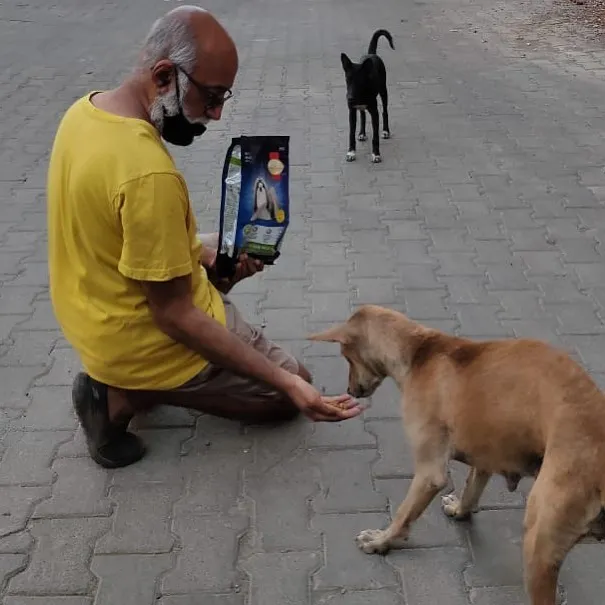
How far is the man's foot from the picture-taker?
3545 mm

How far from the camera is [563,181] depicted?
22.7ft

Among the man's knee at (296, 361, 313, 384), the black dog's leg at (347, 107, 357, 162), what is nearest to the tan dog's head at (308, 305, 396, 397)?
the man's knee at (296, 361, 313, 384)

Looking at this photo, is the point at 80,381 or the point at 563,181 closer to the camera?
the point at 80,381

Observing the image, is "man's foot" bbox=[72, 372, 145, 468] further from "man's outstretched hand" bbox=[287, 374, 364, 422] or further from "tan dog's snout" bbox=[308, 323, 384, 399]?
"tan dog's snout" bbox=[308, 323, 384, 399]

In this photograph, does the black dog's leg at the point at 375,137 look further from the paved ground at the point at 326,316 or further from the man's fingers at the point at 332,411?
the man's fingers at the point at 332,411

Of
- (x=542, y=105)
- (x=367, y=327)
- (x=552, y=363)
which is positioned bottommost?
(x=542, y=105)

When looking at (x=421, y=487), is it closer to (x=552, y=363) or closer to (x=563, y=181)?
(x=552, y=363)

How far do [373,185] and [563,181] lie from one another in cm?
159

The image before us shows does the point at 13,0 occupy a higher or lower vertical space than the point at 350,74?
lower

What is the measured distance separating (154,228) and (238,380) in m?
0.95

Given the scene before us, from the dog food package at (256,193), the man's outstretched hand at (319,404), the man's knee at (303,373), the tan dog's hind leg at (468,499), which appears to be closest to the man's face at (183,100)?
the dog food package at (256,193)

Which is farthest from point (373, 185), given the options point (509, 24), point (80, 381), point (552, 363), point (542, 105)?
point (509, 24)

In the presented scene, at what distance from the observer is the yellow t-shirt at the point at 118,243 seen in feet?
9.66

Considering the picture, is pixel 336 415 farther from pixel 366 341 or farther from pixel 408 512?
pixel 408 512
